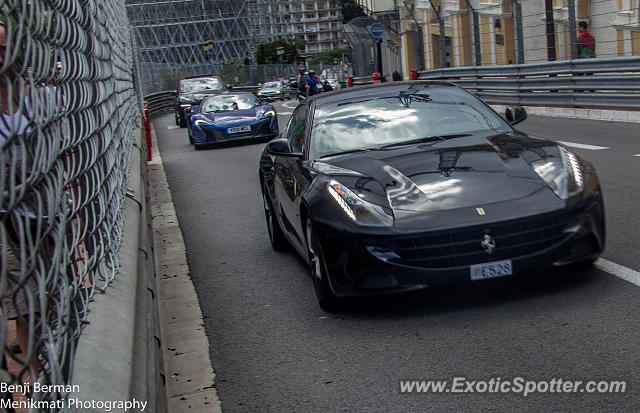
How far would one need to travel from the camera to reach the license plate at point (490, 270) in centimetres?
494

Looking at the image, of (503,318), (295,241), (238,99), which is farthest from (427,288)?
(238,99)

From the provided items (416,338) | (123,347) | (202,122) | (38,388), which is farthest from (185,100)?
(38,388)

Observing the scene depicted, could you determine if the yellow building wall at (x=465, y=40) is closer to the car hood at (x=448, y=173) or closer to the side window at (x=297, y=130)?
the side window at (x=297, y=130)

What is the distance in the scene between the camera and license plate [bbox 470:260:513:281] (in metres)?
4.94

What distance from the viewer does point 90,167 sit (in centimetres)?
361

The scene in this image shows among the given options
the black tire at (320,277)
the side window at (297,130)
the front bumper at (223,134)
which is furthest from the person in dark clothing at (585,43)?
the black tire at (320,277)

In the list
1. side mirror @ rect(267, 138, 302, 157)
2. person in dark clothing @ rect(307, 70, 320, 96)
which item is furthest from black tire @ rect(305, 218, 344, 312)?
person in dark clothing @ rect(307, 70, 320, 96)

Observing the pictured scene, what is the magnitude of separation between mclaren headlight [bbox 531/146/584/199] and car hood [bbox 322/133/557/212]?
0.19 feet

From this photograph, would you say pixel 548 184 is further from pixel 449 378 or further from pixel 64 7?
pixel 64 7

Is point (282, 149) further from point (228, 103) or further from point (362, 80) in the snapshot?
point (362, 80)

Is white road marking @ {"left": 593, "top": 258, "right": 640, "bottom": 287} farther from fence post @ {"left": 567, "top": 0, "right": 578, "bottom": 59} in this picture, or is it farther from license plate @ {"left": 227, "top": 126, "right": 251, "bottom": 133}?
license plate @ {"left": 227, "top": 126, "right": 251, "bottom": 133}

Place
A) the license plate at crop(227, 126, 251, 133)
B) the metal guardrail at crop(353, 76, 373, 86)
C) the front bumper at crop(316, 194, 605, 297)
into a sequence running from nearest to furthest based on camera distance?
the front bumper at crop(316, 194, 605, 297) < the license plate at crop(227, 126, 251, 133) < the metal guardrail at crop(353, 76, 373, 86)

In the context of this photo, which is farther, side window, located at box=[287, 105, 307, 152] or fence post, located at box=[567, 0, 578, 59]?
fence post, located at box=[567, 0, 578, 59]

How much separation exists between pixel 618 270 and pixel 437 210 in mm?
1396
